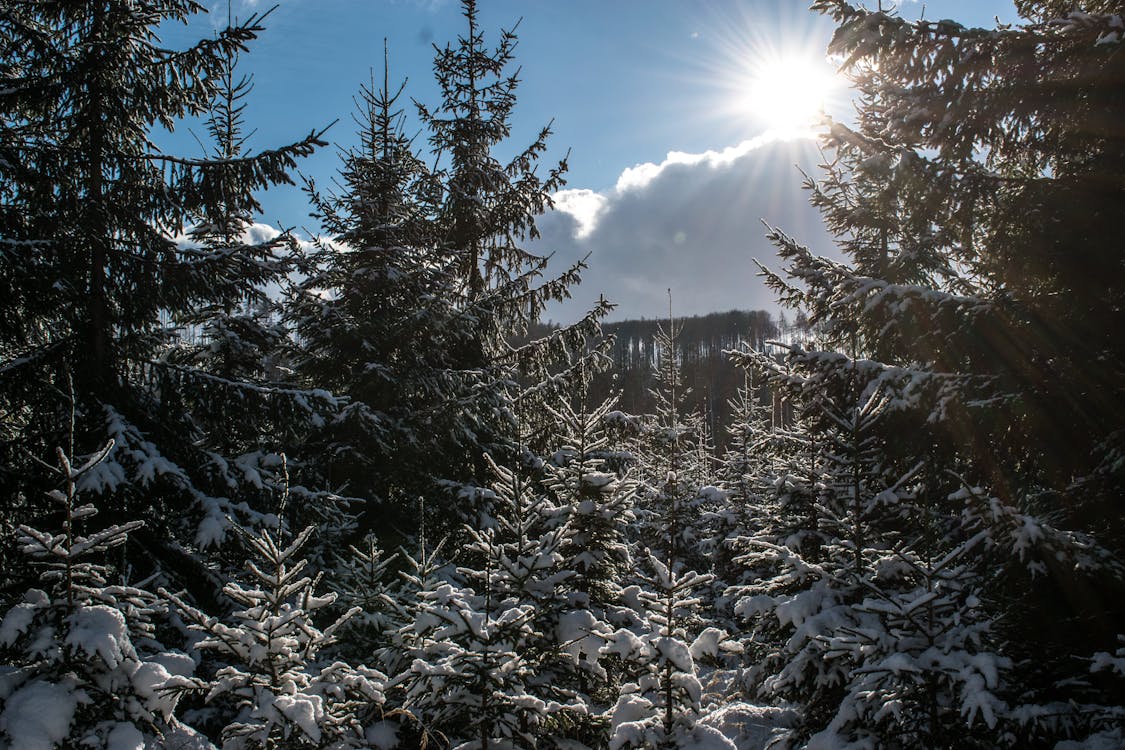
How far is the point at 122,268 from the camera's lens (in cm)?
662

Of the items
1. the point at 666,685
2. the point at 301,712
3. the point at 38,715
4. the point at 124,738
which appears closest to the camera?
the point at 38,715

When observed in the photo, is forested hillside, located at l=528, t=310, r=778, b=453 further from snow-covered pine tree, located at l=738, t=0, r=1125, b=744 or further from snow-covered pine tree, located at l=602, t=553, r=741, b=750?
snow-covered pine tree, located at l=602, t=553, r=741, b=750

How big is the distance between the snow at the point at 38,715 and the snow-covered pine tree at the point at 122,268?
116 inches

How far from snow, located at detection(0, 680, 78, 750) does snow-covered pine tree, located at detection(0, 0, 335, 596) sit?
2.95 metres

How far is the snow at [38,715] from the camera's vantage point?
2.90 meters

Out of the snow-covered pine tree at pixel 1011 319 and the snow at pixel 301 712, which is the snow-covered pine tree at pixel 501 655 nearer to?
the snow at pixel 301 712

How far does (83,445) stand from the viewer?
6223mm

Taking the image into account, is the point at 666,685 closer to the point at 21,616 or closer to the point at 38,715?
the point at 38,715

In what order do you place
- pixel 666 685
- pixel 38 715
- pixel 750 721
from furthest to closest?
pixel 750 721 < pixel 666 685 < pixel 38 715

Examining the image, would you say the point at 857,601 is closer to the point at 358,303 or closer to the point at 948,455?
the point at 948,455

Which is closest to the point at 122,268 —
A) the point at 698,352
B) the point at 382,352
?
the point at 382,352

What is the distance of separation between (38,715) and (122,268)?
537cm

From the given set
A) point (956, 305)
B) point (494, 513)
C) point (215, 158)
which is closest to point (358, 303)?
point (215, 158)

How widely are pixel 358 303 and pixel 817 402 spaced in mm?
8154
